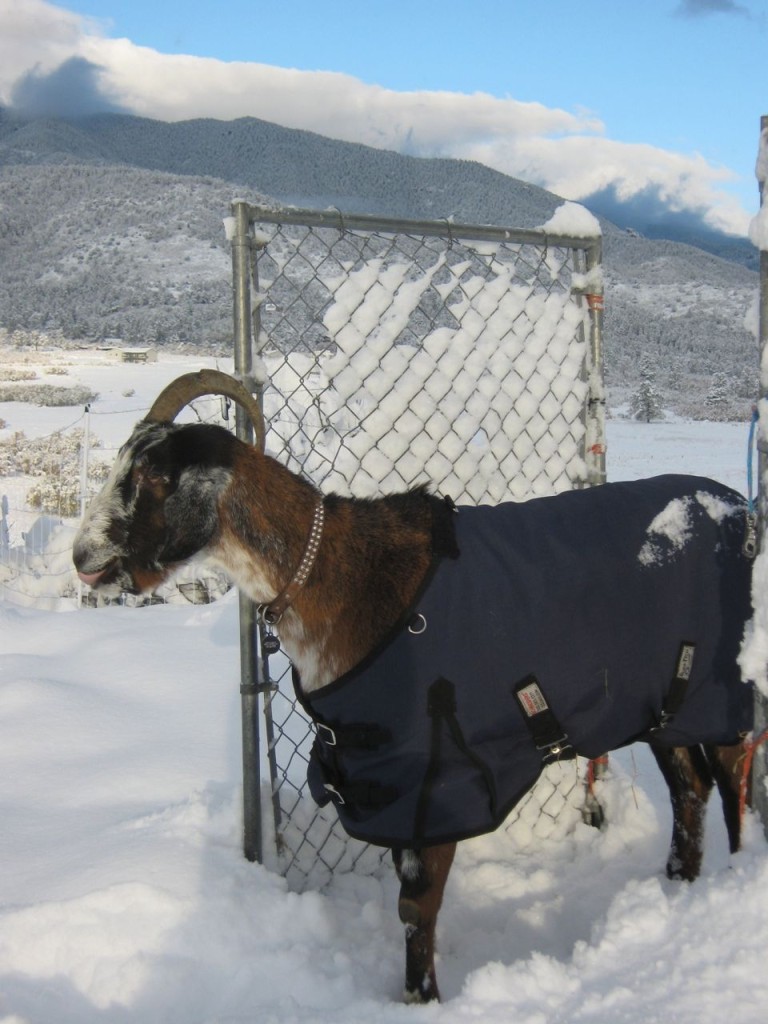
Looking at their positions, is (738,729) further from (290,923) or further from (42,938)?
(42,938)

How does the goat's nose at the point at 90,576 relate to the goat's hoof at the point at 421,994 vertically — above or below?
above

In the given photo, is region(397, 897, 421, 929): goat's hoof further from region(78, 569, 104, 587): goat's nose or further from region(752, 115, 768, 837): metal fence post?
region(78, 569, 104, 587): goat's nose

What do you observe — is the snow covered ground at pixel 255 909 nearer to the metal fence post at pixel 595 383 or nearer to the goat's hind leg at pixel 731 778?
the goat's hind leg at pixel 731 778

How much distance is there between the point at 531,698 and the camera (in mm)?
2426

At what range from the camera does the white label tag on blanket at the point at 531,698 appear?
2.42m

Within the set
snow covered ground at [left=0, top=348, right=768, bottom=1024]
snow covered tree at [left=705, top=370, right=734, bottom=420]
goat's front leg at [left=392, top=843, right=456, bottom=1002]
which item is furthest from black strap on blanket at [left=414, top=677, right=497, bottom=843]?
snow covered tree at [left=705, top=370, right=734, bottom=420]

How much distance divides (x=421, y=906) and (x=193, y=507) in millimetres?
1355

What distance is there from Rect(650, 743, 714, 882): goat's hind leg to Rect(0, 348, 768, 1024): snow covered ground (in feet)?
0.34

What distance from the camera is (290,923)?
274cm

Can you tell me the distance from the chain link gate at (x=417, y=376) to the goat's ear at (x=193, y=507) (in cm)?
47

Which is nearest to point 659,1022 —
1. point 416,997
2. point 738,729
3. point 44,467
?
point 416,997

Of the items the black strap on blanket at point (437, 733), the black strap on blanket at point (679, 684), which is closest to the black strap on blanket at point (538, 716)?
the black strap on blanket at point (437, 733)

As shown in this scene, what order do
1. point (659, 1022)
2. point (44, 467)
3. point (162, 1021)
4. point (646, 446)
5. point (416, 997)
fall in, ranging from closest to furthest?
point (659, 1022) < point (162, 1021) < point (416, 997) < point (44, 467) < point (646, 446)

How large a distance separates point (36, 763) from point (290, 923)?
1580 millimetres
